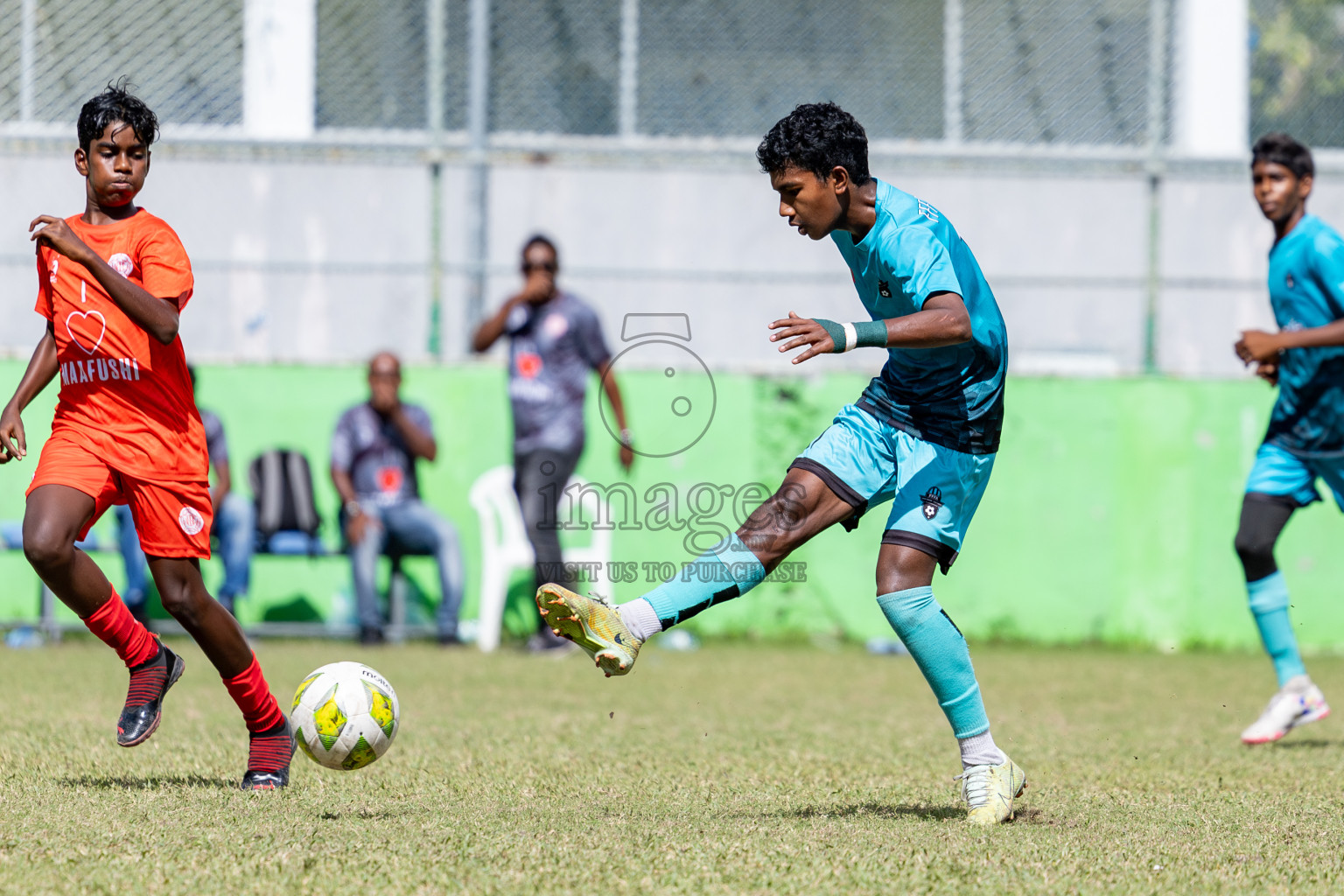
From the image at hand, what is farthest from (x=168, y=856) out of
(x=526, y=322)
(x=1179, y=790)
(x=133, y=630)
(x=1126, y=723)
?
(x=526, y=322)

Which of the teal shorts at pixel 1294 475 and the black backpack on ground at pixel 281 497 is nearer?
the teal shorts at pixel 1294 475

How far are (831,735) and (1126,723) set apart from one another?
1520 millimetres

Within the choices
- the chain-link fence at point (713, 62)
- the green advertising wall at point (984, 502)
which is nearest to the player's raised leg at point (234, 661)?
the green advertising wall at point (984, 502)

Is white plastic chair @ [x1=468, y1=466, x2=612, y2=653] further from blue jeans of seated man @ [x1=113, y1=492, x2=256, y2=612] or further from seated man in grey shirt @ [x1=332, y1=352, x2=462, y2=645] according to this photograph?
blue jeans of seated man @ [x1=113, y1=492, x2=256, y2=612]

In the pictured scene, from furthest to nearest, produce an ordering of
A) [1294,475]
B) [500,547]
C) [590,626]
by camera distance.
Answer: [500,547], [1294,475], [590,626]

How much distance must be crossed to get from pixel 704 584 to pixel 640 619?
0.73 feet

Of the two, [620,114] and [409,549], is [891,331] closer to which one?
[409,549]

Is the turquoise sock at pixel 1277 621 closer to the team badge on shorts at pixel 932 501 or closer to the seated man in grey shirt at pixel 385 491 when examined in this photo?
the team badge on shorts at pixel 932 501

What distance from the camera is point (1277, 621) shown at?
21.1 ft

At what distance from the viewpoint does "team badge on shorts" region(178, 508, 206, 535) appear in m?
4.52

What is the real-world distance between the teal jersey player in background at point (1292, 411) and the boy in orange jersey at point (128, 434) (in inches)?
161

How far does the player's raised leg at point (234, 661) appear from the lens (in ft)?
14.8

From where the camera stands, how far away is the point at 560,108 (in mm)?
12492

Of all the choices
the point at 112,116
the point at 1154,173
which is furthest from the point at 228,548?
the point at 1154,173
